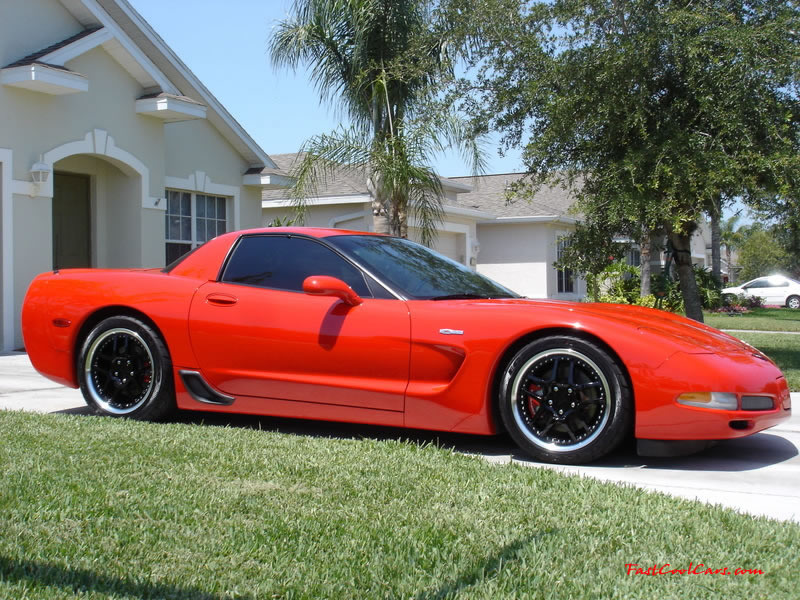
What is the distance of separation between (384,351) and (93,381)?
2.32 m

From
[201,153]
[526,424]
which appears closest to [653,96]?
[526,424]

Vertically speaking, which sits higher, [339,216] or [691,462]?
[339,216]

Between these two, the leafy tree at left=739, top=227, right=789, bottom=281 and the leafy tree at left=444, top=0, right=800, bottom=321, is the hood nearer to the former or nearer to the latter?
the leafy tree at left=444, top=0, right=800, bottom=321

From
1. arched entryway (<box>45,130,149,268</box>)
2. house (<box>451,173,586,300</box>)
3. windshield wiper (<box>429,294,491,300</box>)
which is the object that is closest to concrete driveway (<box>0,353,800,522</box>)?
windshield wiper (<box>429,294,491,300</box>)

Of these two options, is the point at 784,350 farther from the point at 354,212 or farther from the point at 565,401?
the point at 354,212

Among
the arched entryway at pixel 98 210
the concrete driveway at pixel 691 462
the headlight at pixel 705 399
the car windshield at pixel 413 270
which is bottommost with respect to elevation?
the concrete driveway at pixel 691 462

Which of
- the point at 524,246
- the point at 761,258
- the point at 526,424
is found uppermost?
the point at 761,258

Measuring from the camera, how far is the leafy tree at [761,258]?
5866cm

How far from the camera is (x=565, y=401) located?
4723 mm

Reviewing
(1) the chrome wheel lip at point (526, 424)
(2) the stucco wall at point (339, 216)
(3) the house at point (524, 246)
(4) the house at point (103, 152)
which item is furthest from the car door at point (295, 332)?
(3) the house at point (524, 246)

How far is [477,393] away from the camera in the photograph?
4859 millimetres

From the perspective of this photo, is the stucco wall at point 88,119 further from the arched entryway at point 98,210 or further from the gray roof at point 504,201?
the gray roof at point 504,201

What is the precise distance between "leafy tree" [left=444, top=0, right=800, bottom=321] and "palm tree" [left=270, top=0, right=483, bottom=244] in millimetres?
1386

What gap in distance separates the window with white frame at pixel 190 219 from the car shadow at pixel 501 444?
28.7 ft
